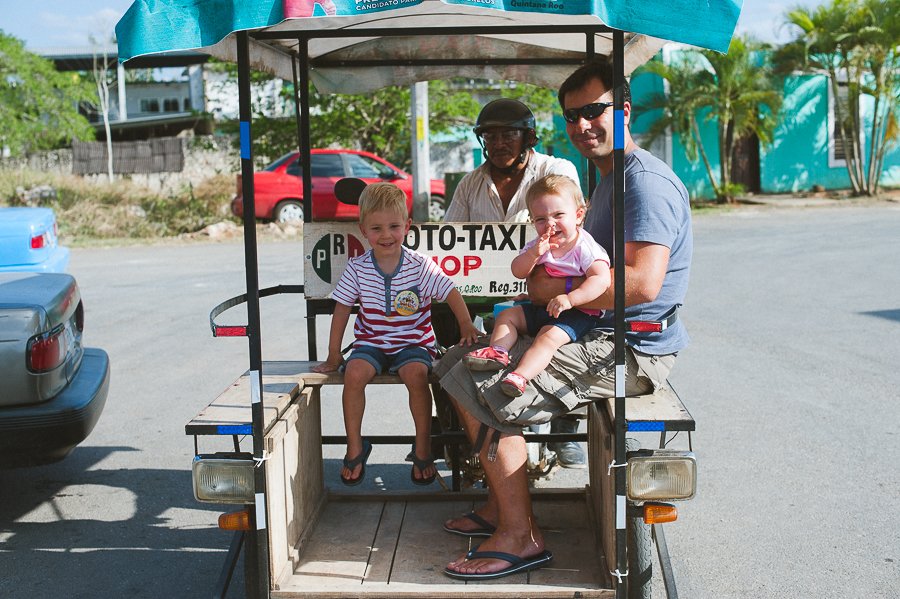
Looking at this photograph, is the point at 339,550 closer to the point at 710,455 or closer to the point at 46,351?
the point at 46,351

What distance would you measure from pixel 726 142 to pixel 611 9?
2406cm

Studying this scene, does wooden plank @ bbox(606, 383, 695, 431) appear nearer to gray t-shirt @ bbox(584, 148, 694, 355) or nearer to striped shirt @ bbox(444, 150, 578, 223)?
gray t-shirt @ bbox(584, 148, 694, 355)

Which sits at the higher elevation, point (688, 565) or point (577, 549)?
point (577, 549)

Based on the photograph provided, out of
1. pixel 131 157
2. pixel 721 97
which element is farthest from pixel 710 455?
pixel 131 157

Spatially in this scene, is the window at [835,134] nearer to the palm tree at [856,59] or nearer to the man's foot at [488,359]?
the palm tree at [856,59]

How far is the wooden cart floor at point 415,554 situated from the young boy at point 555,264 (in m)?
0.68

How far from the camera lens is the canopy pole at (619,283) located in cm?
297

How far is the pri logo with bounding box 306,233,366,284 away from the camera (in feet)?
15.1

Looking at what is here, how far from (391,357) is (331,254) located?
2.54ft

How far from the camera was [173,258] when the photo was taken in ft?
53.4

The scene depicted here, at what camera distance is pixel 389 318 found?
13.6 feet

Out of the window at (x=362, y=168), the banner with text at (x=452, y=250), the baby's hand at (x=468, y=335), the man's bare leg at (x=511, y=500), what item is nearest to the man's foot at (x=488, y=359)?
the man's bare leg at (x=511, y=500)

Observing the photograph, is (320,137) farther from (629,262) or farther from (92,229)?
(629,262)

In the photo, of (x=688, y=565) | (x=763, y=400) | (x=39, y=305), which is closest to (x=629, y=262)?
(x=688, y=565)
